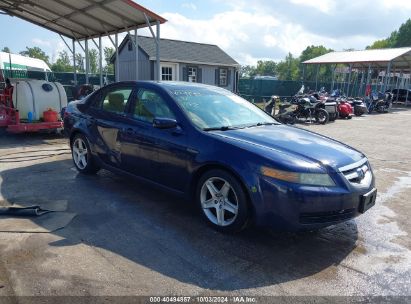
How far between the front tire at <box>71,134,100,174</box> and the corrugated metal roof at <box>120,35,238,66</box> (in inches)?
719

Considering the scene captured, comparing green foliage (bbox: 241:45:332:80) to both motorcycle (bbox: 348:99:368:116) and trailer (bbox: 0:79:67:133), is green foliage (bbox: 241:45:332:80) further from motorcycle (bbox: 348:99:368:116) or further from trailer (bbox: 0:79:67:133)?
trailer (bbox: 0:79:67:133)

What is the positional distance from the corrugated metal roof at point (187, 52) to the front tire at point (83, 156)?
18.3 meters

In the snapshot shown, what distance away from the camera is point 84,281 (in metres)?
2.90

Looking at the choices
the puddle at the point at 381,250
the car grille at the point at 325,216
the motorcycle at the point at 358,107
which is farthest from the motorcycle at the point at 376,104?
the car grille at the point at 325,216

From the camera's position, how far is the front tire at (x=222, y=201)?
3531 millimetres

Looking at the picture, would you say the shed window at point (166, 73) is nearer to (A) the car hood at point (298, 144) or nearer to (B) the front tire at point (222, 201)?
(A) the car hood at point (298, 144)

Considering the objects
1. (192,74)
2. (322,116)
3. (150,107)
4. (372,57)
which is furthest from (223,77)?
(150,107)

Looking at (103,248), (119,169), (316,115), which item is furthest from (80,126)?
(316,115)

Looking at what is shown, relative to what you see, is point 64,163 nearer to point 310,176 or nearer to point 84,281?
point 84,281

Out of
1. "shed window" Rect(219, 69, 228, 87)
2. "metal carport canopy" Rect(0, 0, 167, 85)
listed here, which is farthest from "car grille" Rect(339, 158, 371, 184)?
"shed window" Rect(219, 69, 228, 87)

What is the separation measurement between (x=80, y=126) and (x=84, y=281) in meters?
3.26

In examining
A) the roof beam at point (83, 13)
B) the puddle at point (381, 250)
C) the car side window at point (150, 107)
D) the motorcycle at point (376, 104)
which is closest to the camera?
the puddle at point (381, 250)

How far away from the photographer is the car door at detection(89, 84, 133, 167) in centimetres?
488

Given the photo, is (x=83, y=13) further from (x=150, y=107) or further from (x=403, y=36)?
(x=403, y=36)
